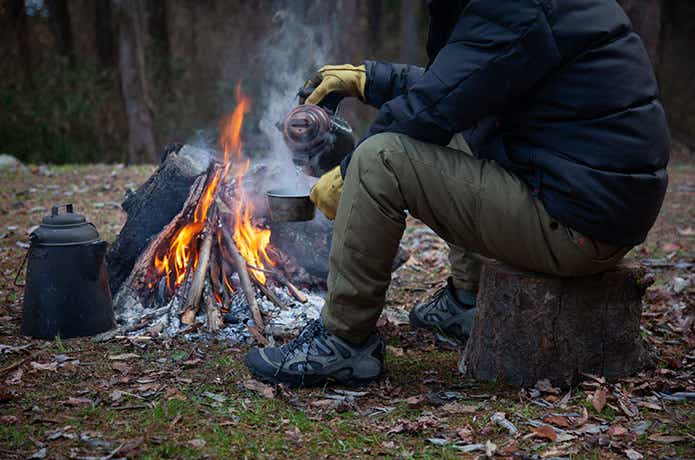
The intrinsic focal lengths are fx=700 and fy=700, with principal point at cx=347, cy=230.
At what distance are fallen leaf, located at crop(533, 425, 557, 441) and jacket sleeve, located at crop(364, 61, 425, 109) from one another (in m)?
1.85

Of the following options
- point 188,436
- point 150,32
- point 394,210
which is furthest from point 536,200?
point 150,32

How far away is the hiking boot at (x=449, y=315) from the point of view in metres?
3.84

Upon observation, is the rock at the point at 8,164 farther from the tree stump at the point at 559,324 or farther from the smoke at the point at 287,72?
the tree stump at the point at 559,324

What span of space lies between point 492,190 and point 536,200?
0.18 metres

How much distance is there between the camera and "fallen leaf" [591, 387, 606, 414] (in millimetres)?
2818

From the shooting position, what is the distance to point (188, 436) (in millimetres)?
2557

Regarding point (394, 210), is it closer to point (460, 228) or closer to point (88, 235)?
point (460, 228)

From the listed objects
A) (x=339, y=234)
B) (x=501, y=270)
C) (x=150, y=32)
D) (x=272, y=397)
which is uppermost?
(x=150, y=32)

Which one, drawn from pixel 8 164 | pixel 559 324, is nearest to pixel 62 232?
pixel 559 324

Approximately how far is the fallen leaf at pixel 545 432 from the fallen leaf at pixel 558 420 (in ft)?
0.26

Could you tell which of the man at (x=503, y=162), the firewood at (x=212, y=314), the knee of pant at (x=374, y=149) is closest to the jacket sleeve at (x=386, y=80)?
the man at (x=503, y=162)

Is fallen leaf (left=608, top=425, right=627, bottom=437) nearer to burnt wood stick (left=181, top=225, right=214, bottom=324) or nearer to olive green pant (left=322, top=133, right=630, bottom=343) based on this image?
olive green pant (left=322, top=133, right=630, bottom=343)

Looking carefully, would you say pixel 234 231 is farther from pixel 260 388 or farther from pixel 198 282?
pixel 260 388

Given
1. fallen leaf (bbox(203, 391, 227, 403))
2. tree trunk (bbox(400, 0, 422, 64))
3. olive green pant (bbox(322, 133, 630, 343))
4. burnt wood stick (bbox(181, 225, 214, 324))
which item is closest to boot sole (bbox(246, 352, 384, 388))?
fallen leaf (bbox(203, 391, 227, 403))
